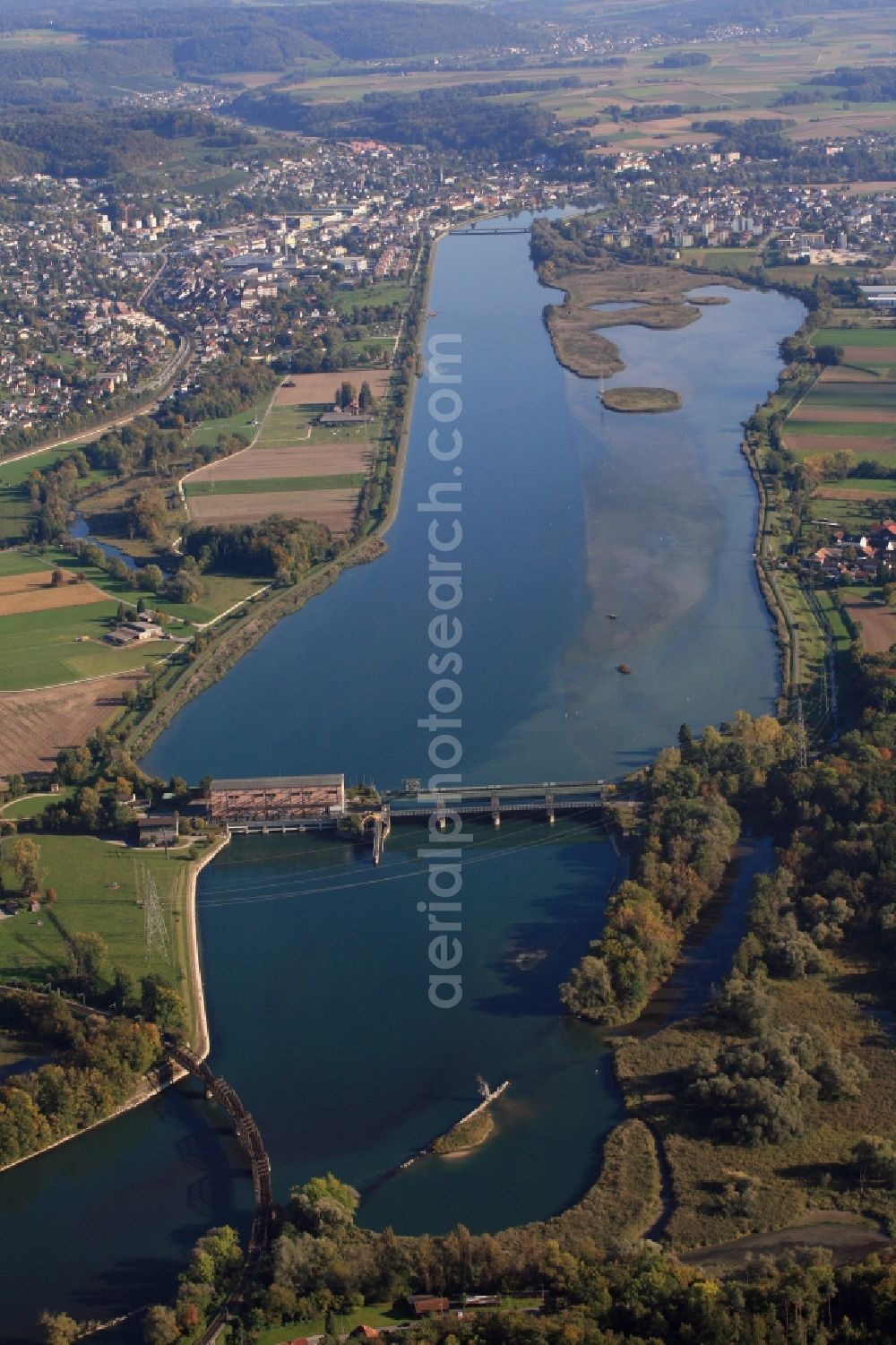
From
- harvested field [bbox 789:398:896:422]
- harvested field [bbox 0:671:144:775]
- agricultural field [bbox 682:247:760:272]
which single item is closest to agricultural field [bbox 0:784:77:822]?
harvested field [bbox 0:671:144:775]

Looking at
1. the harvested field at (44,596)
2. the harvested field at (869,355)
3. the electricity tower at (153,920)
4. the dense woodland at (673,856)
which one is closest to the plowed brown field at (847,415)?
the harvested field at (869,355)

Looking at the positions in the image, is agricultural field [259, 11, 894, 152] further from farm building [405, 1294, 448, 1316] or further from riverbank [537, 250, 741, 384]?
farm building [405, 1294, 448, 1316]

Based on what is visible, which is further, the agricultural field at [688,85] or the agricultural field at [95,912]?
the agricultural field at [688,85]

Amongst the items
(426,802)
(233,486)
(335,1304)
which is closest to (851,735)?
(426,802)

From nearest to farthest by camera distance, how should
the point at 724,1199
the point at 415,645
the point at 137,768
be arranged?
the point at 724,1199 < the point at 137,768 < the point at 415,645

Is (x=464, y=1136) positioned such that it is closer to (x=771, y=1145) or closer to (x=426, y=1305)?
(x=426, y=1305)

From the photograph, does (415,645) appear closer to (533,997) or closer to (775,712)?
(775,712)

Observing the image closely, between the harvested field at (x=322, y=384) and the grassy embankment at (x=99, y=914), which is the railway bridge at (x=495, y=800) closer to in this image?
the grassy embankment at (x=99, y=914)
